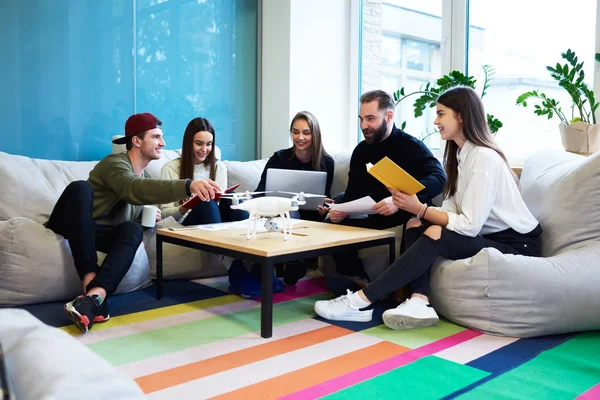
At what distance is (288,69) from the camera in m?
4.29

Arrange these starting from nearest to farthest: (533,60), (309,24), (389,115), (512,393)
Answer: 1. (512,393)
2. (389,115)
3. (533,60)
4. (309,24)

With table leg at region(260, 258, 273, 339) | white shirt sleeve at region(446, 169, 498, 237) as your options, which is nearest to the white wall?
white shirt sleeve at region(446, 169, 498, 237)

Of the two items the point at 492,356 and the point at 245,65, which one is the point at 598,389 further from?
the point at 245,65

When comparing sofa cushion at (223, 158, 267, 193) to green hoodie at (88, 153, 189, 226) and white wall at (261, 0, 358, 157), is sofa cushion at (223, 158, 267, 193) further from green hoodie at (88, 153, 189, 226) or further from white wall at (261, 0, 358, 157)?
green hoodie at (88, 153, 189, 226)

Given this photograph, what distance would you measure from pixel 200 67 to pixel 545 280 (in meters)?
2.97

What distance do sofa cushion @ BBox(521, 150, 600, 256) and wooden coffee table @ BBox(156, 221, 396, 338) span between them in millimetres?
671

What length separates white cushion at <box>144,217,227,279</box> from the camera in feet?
9.89

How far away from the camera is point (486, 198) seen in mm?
2217

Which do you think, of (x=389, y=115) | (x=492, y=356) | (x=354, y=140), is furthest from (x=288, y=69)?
(x=492, y=356)

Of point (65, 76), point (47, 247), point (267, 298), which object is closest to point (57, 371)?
point (267, 298)

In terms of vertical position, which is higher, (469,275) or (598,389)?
(469,275)

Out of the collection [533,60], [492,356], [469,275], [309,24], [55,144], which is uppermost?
[309,24]

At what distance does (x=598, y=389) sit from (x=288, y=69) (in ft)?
10.4

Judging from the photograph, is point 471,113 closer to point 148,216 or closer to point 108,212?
point 148,216
